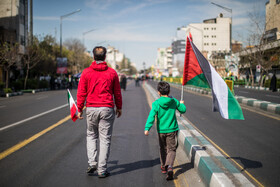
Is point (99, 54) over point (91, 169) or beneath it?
over

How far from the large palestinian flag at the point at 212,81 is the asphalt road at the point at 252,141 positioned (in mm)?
1076

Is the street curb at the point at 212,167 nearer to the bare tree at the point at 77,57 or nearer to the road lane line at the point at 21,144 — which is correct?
the road lane line at the point at 21,144

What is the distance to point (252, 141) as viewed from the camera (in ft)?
21.9

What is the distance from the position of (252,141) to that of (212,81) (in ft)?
10.5

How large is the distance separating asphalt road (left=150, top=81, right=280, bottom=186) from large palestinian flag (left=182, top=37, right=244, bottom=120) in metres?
1.08

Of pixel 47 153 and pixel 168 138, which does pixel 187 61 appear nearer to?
pixel 168 138

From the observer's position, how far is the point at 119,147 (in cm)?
602

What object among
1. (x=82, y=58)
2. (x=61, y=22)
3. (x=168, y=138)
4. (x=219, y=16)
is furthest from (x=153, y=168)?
(x=219, y=16)

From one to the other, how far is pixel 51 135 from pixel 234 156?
424cm

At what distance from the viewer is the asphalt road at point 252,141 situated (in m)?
4.57

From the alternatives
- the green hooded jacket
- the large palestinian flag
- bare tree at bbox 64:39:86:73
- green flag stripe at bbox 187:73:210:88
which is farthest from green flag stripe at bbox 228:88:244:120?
bare tree at bbox 64:39:86:73

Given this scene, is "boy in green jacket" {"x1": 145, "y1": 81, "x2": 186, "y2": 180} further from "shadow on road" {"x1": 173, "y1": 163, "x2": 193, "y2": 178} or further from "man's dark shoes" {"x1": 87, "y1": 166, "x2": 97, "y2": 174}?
"man's dark shoes" {"x1": 87, "y1": 166, "x2": 97, "y2": 174}

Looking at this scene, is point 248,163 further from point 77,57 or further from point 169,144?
point 77,57

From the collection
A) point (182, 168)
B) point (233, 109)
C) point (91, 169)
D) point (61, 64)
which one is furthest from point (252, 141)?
point (61, 64)
